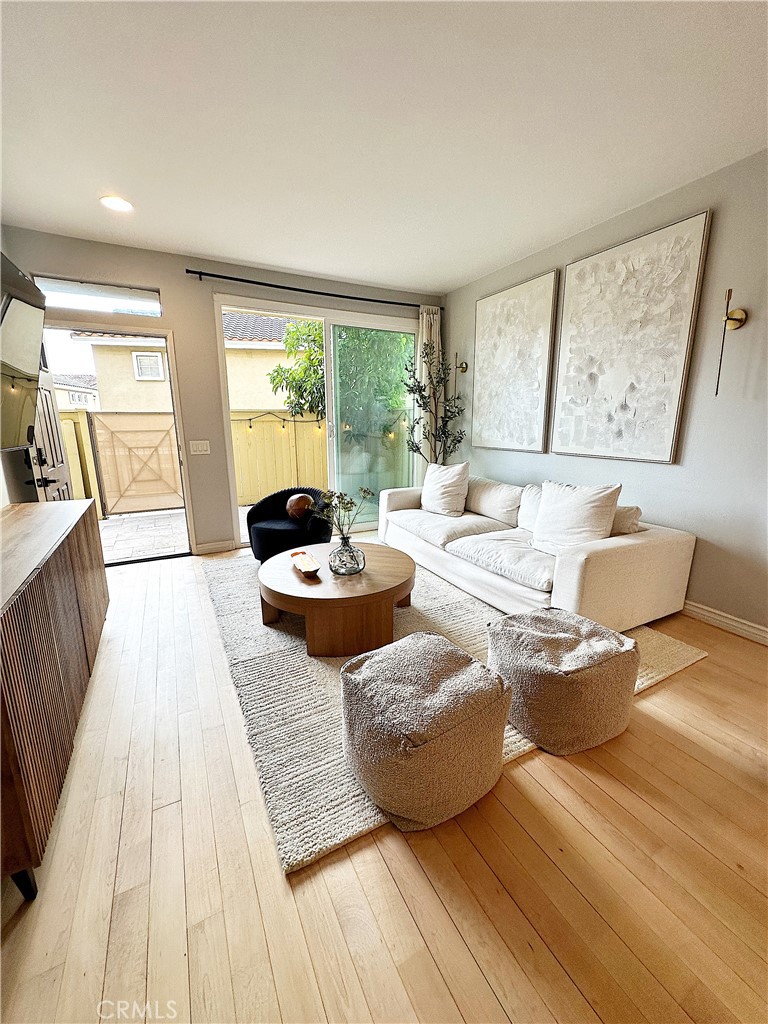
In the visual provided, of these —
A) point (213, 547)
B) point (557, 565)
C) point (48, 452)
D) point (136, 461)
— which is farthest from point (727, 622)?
point (136, 461)

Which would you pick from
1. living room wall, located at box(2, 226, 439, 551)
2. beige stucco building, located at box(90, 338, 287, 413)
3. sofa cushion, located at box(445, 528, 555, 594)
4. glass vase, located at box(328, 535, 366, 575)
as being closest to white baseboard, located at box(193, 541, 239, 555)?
living room wall, located at box(2, 226, 439, 551)

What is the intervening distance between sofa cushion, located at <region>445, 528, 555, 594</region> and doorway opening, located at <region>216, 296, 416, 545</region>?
1860mm

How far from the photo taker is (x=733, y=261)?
7.21 feet

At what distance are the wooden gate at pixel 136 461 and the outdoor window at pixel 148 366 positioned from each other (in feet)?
4.26

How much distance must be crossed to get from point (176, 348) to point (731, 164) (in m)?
3.86

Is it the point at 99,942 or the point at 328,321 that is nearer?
the point at 99,942

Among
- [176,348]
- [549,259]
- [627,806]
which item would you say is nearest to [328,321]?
[176,348]

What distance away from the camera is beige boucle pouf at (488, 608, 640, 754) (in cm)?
146

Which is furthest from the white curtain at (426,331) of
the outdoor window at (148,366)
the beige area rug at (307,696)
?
the outdoor window at (148,366)

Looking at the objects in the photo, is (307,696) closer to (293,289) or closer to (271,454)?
(293,289)

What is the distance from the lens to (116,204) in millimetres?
2512

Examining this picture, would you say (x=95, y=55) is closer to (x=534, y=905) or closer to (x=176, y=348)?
(x=176, y=348)

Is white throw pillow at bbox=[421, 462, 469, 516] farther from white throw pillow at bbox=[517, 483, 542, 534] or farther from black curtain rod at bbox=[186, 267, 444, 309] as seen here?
black curtain rod at bbox=[186, 267, 444, 309]

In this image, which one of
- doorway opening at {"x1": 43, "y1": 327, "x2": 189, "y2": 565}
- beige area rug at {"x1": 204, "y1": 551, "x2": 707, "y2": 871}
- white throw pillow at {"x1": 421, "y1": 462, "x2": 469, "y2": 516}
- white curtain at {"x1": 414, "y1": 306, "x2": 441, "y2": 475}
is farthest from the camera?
doorway opening at {"x1": 43, "y1": 327, "x2": 189, "y2": 565}
